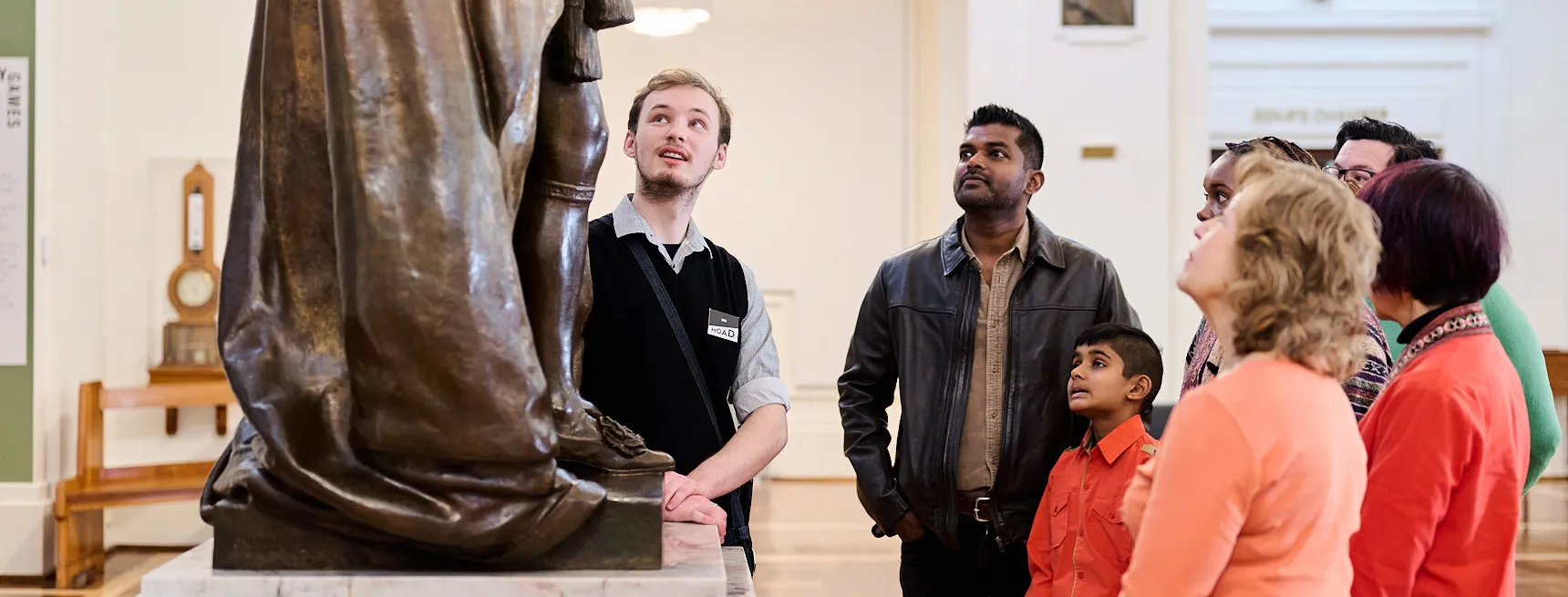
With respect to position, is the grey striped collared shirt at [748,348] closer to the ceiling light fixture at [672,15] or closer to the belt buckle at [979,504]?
Answer: the belt buckle at [979,504]

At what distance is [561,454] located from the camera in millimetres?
1822

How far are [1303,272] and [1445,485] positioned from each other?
0.39 meters

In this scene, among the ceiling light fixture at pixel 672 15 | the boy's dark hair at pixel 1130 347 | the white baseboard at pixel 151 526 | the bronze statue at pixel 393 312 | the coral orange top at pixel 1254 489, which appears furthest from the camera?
the ceiling light fixture at pixel 672 15

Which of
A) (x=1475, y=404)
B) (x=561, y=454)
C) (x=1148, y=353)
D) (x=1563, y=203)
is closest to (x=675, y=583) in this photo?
(x=561, y=454)

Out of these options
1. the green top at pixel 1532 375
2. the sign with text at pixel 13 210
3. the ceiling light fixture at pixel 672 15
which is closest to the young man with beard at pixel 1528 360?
the green top at pixel 1532 375

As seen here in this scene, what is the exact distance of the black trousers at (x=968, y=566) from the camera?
2777 mm

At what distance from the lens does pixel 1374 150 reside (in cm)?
294

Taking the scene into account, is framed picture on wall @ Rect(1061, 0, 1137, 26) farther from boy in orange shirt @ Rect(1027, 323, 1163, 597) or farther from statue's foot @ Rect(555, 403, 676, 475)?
statue's foot @ Rect(555, 403, 676, 475)

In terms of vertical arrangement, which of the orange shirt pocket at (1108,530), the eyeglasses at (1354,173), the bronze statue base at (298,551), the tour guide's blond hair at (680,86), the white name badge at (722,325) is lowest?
the orange shirt pocket at (1108,530)

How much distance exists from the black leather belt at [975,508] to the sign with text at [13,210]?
448 centimetres

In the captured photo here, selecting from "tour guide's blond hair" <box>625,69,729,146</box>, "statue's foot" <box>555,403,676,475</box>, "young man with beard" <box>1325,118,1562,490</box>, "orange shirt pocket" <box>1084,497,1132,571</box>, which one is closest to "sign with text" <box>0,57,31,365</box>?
"tour guide's blond hair" <box>625,69,729,146</box>

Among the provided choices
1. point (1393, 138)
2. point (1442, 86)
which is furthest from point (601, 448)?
point (1442, 86)

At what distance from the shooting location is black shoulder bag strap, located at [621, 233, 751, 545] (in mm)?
2418

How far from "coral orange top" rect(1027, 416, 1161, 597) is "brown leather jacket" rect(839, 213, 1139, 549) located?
112mm
